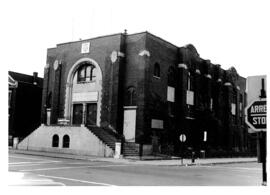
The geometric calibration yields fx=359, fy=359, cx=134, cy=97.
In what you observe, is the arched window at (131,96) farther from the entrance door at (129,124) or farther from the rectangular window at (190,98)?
the rectangular window at (190,98)

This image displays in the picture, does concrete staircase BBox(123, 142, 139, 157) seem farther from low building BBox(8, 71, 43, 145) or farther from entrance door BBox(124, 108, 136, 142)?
low building BBox(8, 71, 43, 145)

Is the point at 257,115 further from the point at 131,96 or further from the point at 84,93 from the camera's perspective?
the point at 84,93

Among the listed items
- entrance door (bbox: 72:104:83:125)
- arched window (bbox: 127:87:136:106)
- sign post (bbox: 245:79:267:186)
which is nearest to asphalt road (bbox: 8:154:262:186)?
sign post (bbox: 245:79:267:186)

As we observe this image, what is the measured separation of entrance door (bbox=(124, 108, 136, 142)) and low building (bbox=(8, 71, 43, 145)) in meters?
12.6

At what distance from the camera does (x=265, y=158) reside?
771 cm

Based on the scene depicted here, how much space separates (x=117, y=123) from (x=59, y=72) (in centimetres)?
981

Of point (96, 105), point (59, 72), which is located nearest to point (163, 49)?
point (96, 105)

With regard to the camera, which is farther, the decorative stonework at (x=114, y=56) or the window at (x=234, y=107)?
the window at (x=234, y=107)

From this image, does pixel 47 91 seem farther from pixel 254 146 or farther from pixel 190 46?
pixel 254 146

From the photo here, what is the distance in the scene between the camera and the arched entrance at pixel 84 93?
117 feet

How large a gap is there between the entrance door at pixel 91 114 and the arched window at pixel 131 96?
3910 millimetres

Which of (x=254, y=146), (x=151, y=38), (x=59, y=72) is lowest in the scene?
(x=254, y=146)

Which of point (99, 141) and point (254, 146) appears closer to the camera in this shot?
point (99, 141)

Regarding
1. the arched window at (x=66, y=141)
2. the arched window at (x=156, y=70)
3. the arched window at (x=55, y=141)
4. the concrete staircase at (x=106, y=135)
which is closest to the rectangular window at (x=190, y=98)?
the arched window at (x=156, y=70)
